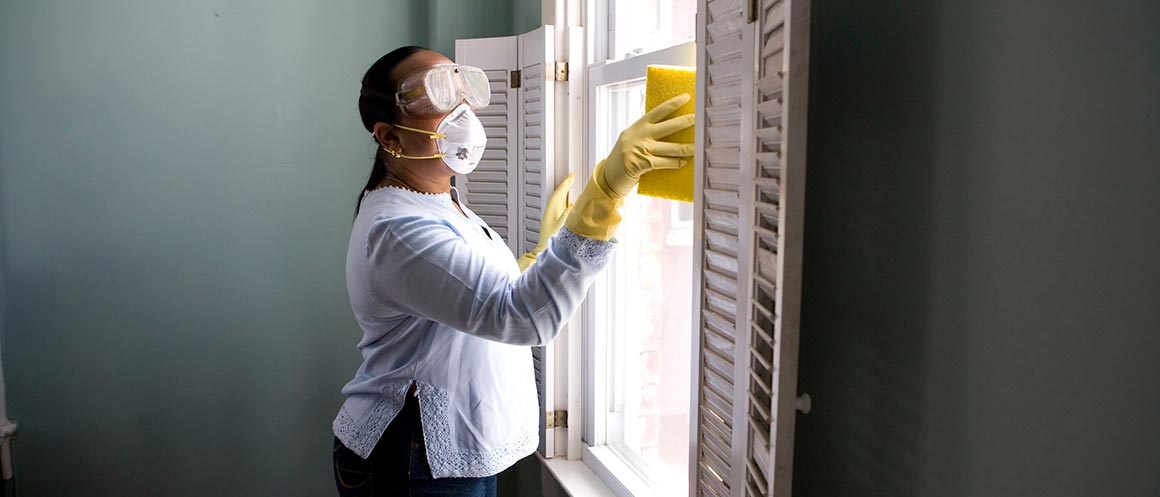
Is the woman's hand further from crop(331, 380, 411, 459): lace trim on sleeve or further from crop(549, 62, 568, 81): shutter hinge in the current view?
crop(549, 62, 568, 81): shutter hinge

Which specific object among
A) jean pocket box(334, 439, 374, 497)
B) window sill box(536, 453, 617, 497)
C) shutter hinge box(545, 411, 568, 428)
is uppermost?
jean pocket box(334, 439, 374, 497)

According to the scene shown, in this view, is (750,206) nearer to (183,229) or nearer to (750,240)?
(750,240)

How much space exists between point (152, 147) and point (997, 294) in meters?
2.26

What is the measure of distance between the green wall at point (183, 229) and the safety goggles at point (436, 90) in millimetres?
1004

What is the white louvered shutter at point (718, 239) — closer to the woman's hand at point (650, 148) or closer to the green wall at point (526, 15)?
the woman's hand at point (650, 148)

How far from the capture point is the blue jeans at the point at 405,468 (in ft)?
4.88

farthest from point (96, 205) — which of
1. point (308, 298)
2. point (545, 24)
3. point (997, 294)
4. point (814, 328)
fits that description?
point (997, 294)

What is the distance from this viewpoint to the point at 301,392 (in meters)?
2.64

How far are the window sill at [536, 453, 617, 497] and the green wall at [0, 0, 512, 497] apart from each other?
0.82 meters

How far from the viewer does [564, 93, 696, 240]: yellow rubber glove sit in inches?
51.2

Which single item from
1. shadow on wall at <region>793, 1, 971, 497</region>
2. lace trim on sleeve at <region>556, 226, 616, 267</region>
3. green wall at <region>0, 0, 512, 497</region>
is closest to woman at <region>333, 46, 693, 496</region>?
lace trim on sleeve at <region>556, 226, 616, 267</region>

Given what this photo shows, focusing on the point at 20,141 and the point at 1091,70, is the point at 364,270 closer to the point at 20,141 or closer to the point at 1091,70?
the point at 1091,70

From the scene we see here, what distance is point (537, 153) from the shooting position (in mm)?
2098

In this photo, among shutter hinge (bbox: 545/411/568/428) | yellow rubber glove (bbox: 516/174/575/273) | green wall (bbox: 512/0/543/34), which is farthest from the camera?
green wall (bbox: 512/0/543/34)
